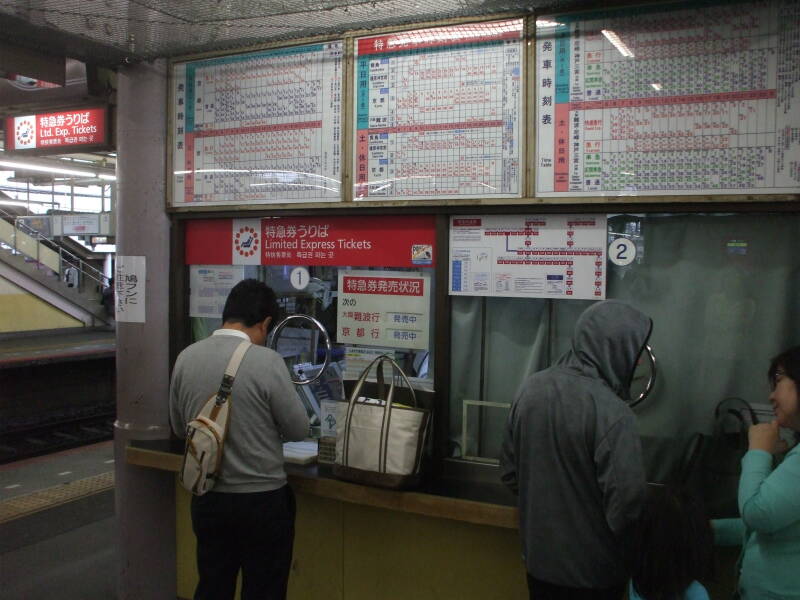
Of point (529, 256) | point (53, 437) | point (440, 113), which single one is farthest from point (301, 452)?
point (53, 437)

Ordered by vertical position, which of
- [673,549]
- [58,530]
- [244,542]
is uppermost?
[673,549]

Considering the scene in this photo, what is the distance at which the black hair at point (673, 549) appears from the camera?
6.55 feet

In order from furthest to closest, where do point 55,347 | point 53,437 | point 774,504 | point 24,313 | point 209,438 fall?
1. point 24,313
2. point 55,347
3. point 53,437
4. point 209,438
5. point 774,504

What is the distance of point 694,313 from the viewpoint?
9.90 feet

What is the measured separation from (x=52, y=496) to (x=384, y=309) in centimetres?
428

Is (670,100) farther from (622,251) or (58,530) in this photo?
(58,530)

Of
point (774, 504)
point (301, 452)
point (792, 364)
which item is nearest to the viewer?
point (774, 504)

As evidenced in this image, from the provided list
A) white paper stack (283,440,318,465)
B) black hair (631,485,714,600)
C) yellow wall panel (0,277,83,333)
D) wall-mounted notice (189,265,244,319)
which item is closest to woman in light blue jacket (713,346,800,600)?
black hair (631,485,714,600)

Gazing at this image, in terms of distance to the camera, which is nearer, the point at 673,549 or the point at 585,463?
the point at 673,549

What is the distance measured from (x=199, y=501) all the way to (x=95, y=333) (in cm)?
1219

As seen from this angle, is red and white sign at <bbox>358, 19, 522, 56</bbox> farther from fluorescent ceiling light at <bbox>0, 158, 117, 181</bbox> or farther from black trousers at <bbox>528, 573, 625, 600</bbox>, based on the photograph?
fluorescent ceiling light at <bbox>0, 158, 117, 181</bbox>

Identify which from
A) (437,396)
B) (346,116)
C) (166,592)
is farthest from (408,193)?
(166,592)

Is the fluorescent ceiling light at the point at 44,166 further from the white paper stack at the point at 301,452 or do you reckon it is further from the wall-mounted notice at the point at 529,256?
the wall-mounted notice at the point at 529,256

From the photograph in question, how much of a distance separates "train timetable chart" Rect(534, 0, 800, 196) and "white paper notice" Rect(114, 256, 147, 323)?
2.30 metres
